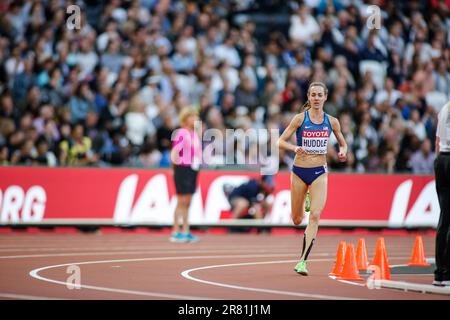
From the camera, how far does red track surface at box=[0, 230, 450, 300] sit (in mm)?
11281

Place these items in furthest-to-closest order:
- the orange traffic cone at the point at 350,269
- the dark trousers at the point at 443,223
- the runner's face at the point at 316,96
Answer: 1. the runner's face at the point at 316,96
2. the orange traffic cone at the point at 350,269
3. the dark trousers at the point at 443,223

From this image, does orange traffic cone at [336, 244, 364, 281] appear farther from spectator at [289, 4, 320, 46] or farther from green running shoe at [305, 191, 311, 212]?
spectator at [289, 4, 320, 46]

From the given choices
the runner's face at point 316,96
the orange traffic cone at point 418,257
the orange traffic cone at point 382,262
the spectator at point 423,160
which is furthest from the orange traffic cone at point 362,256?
the spectator at point 423,160

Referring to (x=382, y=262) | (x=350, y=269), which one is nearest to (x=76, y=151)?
(x=350, y=269)

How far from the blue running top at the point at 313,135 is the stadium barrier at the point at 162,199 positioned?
9.18 meters

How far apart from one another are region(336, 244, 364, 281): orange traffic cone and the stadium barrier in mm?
9974

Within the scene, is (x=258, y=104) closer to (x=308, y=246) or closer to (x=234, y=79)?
(x=234, y=79)

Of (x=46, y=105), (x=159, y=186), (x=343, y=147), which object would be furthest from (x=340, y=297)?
(x=46, y=105)

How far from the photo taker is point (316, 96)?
14117 millimetres

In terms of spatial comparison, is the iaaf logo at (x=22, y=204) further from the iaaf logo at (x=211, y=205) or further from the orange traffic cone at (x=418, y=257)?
the orange traffic cone at (x=418, y=257)

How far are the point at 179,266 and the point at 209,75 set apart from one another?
11.1 metres

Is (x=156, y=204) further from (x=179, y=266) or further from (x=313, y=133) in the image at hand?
(x=313, y=133)

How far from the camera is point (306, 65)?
2677cm

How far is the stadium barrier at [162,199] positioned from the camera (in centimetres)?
2206
